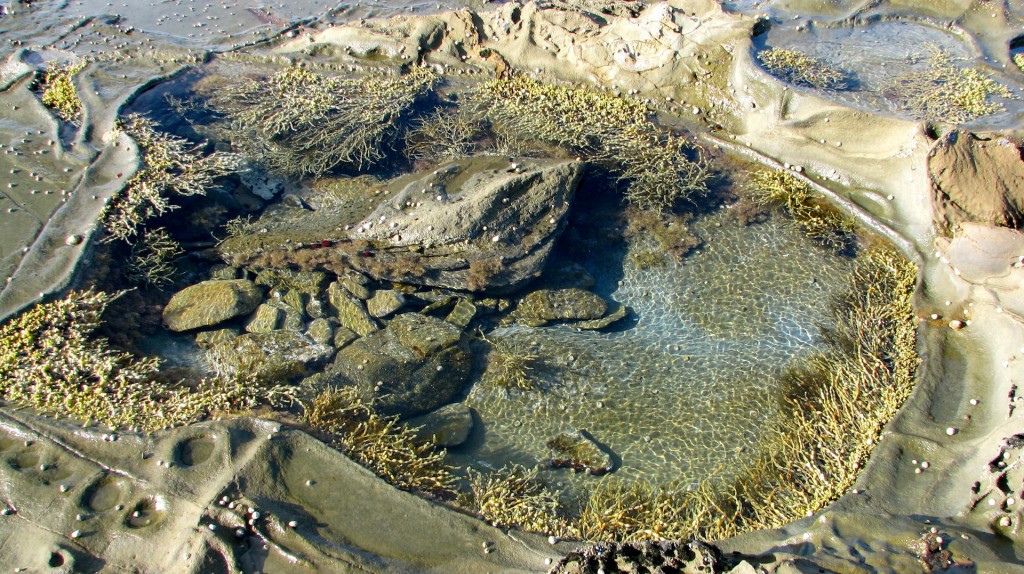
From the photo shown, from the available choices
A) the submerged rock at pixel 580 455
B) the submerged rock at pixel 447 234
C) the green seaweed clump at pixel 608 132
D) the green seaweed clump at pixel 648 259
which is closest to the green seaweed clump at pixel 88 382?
the submerged rock at pixel 447 234

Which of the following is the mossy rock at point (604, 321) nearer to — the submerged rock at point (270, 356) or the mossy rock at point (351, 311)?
the mossy rock at point (351, 311)

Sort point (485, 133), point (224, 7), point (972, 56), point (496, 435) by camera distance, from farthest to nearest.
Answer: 1. point (224, 7)
2. point (972, 56)
3. point (485, 133)
4. point (496, 435)

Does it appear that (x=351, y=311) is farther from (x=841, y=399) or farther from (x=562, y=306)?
(x=841, y=399)

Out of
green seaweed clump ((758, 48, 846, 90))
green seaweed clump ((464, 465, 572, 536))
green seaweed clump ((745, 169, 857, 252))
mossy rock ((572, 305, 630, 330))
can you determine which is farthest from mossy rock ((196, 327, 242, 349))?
green seaweed clump ((758, 48, 846, 90))

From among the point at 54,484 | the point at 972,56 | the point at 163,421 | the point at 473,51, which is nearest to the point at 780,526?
the point at 163,421

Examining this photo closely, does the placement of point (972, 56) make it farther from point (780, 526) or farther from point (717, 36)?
point (780, 526)

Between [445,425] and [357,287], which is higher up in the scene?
[357,287]

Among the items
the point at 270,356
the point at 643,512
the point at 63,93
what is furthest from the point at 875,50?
the point at 63,93
